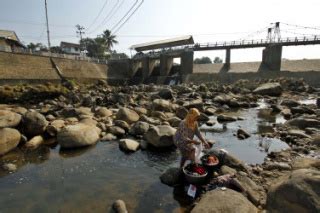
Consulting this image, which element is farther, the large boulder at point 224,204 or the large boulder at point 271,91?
the large boulder at point 271,91

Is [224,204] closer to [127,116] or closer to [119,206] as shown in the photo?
[119,206]

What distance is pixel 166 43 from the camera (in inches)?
1909

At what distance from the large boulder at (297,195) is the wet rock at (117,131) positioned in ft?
25.2

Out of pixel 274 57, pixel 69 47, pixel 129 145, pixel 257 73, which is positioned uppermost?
pixel 69 47

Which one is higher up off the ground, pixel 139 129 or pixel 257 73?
pixel 257 73

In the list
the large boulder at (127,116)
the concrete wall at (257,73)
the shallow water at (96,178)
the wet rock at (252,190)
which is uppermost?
the concrete wall at (257,73)

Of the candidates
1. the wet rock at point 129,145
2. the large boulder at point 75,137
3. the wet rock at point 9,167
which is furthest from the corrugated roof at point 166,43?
the wet rock at point 9,167

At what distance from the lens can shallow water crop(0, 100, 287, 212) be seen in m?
5.62

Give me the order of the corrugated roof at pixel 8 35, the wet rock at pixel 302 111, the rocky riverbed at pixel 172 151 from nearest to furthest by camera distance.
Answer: the rocky riverbed at pixel 172 151 → the wet rock at pixel 302 111 → the corrugated roof at pixel 8 35

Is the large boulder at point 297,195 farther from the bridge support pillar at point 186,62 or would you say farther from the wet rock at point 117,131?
the bridge support pillar at point 186,62

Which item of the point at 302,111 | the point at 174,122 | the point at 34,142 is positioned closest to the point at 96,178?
the point at 34,142

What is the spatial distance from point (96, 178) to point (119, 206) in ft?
6.70

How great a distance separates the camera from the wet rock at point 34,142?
9.58 m

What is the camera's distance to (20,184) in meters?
6.68
